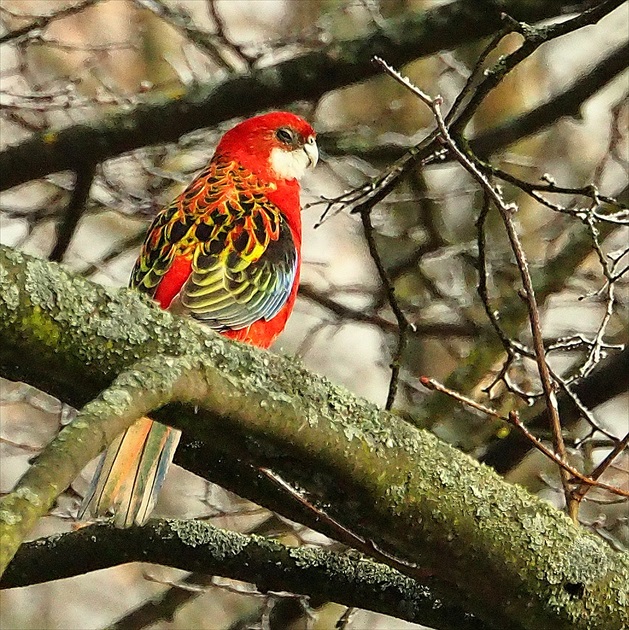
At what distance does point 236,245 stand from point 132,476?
106cm

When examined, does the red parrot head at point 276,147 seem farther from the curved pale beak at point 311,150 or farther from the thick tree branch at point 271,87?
the thick tree branch at point 271,87

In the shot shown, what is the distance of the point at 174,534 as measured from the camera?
2.18 meters

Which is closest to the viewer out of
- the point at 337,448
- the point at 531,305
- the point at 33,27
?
the point at 337,448

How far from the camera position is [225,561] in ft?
7.16

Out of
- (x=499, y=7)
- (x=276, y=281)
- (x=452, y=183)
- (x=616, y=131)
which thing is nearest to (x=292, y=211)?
(x=276, y=281)

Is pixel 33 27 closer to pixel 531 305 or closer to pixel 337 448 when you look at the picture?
pixel 531 305

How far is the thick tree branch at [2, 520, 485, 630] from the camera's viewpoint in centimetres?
212

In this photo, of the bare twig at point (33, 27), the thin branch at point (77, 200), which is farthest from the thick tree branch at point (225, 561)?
the bare twig at point (33, 27)

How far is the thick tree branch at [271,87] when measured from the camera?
316 cm

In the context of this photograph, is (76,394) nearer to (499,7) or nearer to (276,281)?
(276,281)

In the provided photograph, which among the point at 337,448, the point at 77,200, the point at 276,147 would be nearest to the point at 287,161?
the point at 276,147

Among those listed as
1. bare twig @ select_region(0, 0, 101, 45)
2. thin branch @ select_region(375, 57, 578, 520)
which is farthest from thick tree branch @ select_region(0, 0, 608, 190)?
thin branch @ select_region(375, 57, 578, 520)

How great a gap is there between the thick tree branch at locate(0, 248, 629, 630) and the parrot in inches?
27.9

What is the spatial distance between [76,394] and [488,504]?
733 mm
